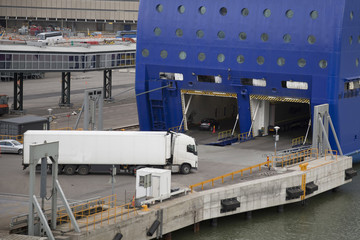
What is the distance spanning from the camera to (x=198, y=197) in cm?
4050

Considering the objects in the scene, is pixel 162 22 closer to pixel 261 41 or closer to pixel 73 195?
pixel 261 41

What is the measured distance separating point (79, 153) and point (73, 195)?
15.0ft

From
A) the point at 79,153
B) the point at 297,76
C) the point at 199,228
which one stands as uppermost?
the point at 297,76

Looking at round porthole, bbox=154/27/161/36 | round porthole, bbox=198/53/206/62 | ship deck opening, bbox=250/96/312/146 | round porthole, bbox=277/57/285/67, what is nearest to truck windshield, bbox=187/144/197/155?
ship deck opening, bbox=250/96/312/146

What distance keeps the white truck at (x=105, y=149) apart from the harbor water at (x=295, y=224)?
4894mm

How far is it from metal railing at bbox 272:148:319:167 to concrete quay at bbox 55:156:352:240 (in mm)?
799

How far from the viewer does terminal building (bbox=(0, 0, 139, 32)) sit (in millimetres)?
154875

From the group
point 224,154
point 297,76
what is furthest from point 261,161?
point 297,76

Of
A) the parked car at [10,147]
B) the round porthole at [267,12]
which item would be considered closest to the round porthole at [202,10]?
the round porthole at [267,12]

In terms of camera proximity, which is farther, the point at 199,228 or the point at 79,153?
the point at 79,153

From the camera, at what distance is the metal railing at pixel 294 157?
49.0 metres

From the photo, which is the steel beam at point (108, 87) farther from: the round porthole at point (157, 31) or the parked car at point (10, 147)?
the parked car at point (10, 147)

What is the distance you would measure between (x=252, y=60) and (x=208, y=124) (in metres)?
8.22

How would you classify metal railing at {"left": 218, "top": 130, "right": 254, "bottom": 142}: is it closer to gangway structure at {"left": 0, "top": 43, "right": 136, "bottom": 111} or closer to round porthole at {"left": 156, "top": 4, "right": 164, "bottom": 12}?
round porthole at {"left": 156, "top": 4, "right": 164, "bottom": 12}
